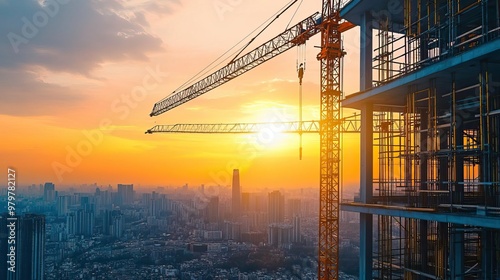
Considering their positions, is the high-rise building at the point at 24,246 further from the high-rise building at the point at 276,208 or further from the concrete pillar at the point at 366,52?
the high-rise building at the point at 276,208

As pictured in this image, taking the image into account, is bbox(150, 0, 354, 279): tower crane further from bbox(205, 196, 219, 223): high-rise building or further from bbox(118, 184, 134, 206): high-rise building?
bbox(118, 184, 134, 206): high-rise building

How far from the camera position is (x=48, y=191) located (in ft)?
202

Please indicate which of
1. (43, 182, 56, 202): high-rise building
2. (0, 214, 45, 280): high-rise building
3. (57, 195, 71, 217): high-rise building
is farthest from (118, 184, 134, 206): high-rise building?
(0, 214, 45, 280): high-rise building

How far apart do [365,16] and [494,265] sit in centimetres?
461

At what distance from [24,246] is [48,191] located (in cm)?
3608

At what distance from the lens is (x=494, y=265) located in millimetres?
6086

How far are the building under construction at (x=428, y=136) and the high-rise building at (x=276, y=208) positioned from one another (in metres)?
62.5

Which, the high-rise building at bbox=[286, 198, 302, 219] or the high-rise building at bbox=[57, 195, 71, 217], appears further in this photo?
the high-rise building at bbox=[286, 198, 302, 219]

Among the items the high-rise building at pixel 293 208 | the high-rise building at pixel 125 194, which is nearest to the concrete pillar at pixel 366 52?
the high-rise building at pixel 293 208

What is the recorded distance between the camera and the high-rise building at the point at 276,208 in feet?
232

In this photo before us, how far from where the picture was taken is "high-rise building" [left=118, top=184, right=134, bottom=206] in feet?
295

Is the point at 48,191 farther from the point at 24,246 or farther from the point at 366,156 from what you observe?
the point at 366,156

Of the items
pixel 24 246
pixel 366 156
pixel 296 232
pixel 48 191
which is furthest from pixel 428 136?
pixel 48 191

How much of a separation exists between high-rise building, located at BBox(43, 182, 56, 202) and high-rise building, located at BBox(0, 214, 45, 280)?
1333 inches
